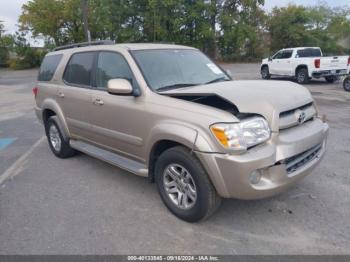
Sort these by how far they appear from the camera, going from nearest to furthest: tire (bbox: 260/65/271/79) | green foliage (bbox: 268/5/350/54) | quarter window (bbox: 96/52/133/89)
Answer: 1. quarter window (bbox: 96/52/133/89)
2. tire (bbox: 260/65/271/79)
3. green foliage (bbox: 268/5/350/54)

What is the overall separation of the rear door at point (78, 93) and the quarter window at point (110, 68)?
0.66 ft

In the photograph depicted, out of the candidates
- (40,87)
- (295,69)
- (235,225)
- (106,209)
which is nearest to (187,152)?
(235,225)

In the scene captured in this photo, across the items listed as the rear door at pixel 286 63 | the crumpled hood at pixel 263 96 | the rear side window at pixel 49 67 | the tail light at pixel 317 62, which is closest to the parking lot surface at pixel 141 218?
the crumpled hood at pixel 263 96

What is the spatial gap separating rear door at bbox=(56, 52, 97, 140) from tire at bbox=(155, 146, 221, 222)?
163 centimetres

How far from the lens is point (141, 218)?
142 inches

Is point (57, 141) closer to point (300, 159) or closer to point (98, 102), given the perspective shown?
point (98, 102)

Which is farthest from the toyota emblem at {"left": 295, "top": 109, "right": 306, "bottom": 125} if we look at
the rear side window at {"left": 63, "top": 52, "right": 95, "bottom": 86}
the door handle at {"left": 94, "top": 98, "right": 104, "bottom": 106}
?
the rear side window at {"left": 63, "top": 52, "right": 95, "bottom": 86}

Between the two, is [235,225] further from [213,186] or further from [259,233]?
[213,186]

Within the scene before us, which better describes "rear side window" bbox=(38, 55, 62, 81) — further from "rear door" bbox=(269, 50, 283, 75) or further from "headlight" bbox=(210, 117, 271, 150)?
"rear door" bbox=(269, 50, 283, 75)

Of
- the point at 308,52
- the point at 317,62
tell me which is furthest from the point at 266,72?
the point at 317,62

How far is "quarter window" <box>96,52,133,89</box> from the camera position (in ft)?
13.4

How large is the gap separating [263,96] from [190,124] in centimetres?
79

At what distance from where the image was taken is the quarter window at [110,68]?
160 inches

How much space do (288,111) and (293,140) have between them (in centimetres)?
33
